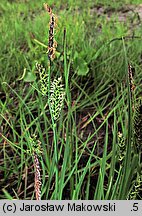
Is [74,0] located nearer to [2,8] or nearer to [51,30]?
[2,8]

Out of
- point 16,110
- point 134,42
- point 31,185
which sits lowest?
point 31,185

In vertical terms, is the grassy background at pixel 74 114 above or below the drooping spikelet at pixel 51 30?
below

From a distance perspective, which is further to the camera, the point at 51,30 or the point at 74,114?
the point at 74,114

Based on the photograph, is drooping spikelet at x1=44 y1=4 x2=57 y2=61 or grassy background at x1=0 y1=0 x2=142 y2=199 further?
grassy background at x1=0 y1=0 x2=142 y2=199

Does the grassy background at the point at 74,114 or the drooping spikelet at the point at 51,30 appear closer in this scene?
the drooping spikelet at the point at 51,30

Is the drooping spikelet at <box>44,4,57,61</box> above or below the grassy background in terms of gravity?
above

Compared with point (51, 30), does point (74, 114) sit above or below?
below

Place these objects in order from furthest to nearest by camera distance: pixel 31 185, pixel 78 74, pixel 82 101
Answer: pixel 78 74, pixel 82 101, pixel 31 185

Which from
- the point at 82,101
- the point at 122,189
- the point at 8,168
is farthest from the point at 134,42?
the point at 122,189
